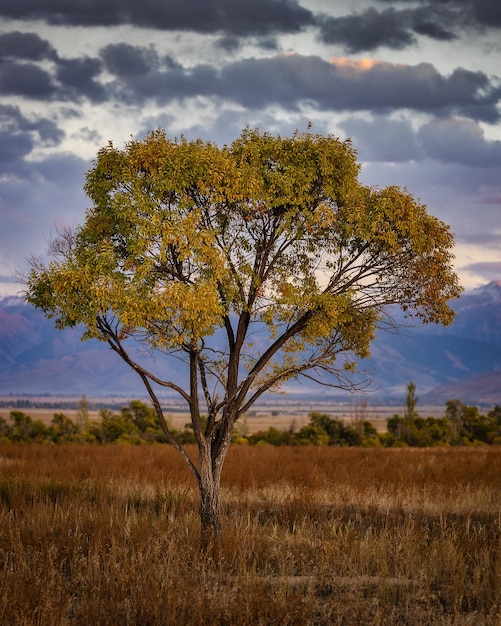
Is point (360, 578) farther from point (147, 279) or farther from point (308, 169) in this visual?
point (308, 169)

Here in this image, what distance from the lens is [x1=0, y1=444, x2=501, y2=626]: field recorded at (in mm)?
8516

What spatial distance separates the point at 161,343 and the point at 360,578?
185 inches

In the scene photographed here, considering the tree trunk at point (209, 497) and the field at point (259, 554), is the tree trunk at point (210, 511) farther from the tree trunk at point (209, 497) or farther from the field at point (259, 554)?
the field at point (259, 554)

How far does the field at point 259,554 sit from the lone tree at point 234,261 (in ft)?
5.30

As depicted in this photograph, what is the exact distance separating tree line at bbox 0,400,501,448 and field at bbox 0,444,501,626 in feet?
57.7

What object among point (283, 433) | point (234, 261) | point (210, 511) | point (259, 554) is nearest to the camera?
point (259, 554)

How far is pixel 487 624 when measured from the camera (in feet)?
28.6

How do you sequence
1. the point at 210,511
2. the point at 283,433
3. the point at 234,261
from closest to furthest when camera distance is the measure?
the point at 210,511 < the point at 234,261 < the point at 283,433

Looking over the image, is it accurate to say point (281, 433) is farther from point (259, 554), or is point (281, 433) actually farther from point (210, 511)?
point (259, 554)

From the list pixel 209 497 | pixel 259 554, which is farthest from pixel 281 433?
pixel 259 554

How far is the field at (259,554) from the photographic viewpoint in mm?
8516

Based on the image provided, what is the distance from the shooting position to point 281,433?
136 ft

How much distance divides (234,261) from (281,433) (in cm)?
2912

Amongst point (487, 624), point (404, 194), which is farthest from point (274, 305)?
point (487, 624)
